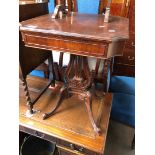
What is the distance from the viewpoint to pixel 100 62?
1494 mm

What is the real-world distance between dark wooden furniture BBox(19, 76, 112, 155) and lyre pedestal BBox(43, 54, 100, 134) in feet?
0.18

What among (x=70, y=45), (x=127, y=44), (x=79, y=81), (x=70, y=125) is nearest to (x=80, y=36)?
(x=70, y=45)

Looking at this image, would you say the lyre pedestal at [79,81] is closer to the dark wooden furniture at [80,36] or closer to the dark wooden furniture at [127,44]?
the dark wooden furniture at [80,36]

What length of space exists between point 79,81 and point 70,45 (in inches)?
16.2

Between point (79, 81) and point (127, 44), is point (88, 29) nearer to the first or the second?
point (79, 81)

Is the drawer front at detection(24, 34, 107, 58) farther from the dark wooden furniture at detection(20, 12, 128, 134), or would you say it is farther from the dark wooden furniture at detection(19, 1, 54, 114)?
the dark wooden furniture at detection(19, 1, 54, 114)

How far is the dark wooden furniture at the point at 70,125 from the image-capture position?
39.8 inches

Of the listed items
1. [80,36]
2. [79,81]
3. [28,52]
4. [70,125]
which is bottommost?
[70,125]

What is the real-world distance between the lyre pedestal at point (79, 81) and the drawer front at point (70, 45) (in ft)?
0.81

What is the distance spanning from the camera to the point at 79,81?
1.14 meters

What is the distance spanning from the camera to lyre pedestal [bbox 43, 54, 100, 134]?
1053 millimetres
